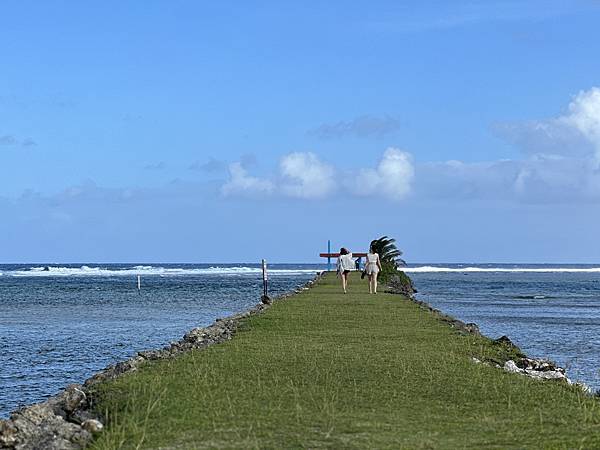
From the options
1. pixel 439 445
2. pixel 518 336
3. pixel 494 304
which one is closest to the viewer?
pixel 439 445

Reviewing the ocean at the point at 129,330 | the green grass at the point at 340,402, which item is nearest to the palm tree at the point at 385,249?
the ocean at the point at 129,330

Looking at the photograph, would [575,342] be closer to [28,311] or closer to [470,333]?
[470,333]

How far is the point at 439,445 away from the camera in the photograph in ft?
25.6

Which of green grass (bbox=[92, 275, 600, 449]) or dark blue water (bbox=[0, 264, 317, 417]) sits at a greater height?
green grass (bbox=[92, 275, 600, 449])

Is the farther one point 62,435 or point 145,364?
point 145,364

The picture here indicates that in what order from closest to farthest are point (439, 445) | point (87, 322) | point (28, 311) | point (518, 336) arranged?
point (439, 445) → point (518, 336) → point (87, 322) → point (28, 311)

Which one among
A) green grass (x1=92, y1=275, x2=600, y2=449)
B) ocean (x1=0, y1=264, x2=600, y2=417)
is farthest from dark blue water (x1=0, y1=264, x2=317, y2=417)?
green grass (x1=92, y1=275, x2=600, y2=449)

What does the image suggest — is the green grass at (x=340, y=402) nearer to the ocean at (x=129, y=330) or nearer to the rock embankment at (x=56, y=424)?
the rock embankment at (x=56, y=424)

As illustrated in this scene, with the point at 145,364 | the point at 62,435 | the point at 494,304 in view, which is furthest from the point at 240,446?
the point at 494,304

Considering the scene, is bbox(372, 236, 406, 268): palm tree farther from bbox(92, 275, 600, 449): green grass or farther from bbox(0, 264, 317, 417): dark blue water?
bbox(92, 275, 600, 449): green grass

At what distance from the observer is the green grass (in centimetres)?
816

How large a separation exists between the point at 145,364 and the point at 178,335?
1507 cm

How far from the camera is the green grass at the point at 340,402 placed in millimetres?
8156

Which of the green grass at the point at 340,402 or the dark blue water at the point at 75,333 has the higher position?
the green grass at the point at 340,402
